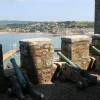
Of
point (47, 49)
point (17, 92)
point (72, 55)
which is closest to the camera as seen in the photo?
point (17, 92)

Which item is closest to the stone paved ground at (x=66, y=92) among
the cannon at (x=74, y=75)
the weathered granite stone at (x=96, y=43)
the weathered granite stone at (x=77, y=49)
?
the cannon at (x=74, y=75)

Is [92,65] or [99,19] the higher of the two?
[99,19]

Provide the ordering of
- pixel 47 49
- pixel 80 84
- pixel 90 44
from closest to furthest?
pixel 80 84, pixel 47 49, pixel 90 44

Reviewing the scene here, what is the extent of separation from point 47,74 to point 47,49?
52 centimetres

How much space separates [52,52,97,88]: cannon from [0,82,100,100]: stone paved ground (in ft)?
0.42

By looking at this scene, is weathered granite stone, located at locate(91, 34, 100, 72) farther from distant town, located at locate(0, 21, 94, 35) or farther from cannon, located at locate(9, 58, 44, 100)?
distant town, located at locate(0, 21, 94, 35)

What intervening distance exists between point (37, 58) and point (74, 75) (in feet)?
2.75

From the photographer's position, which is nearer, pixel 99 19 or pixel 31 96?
pixel 31 96

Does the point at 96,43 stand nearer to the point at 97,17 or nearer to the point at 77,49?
the point at 77,49

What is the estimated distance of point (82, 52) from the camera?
10.4m

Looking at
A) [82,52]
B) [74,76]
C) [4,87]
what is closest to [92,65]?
[82,52]

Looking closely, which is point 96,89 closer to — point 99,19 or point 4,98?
point 4,98

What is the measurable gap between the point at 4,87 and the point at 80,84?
1.49 metres

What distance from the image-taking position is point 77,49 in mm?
10266
